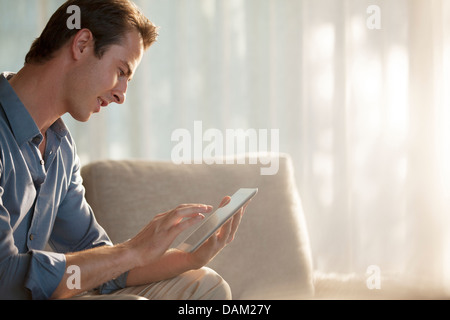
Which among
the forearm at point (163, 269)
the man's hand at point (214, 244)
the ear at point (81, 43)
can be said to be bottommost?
the forearm at point (163, 269)

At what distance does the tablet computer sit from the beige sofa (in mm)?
531

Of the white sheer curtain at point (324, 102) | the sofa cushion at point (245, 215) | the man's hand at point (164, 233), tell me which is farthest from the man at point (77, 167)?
the white sheer curtain at point (324, 102)

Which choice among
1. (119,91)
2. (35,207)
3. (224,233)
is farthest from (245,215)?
(35,207)

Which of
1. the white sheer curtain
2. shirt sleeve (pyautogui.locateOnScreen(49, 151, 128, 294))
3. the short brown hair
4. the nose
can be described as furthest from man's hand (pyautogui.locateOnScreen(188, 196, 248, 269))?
the white sheer curtain

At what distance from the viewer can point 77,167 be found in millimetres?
1598

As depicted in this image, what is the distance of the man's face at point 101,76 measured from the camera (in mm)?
1440

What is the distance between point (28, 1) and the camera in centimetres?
279

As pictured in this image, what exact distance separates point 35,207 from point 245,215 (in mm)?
789

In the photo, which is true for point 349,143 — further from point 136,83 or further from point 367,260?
point 136,83

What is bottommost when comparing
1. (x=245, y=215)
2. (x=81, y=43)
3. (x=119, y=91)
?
(x=245, y=215)

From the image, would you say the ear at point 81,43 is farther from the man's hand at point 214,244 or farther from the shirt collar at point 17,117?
the man's hand at point 214,244

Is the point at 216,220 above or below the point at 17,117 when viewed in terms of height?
below

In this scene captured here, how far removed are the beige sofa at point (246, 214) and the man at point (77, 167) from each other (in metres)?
0.28

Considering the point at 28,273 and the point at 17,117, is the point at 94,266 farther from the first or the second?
the point at 17,117
